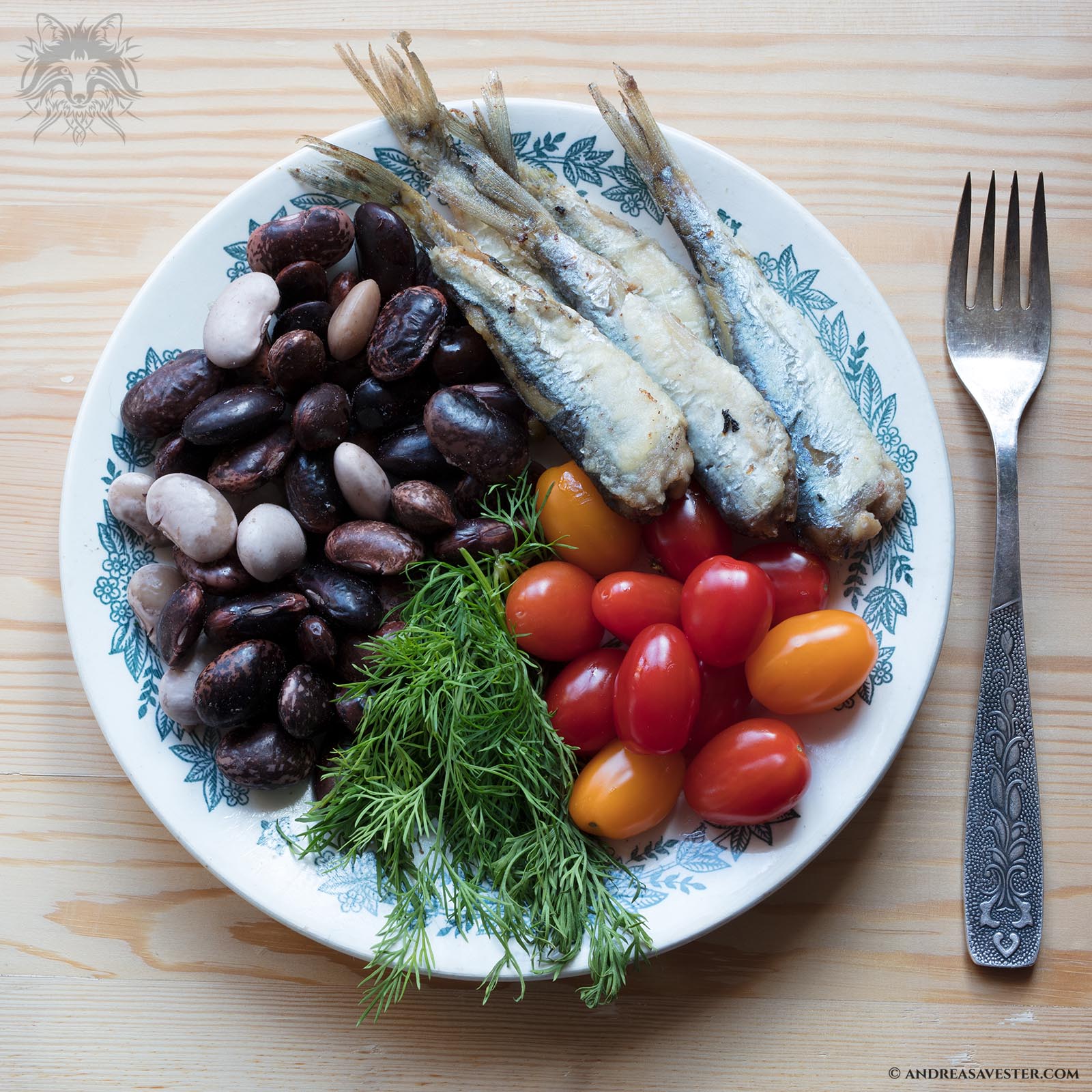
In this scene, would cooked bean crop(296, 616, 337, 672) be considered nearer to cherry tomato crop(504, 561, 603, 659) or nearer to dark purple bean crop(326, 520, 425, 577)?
dark purple bean crop(326, 520, 425, 577)

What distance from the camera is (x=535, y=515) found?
1.82 m

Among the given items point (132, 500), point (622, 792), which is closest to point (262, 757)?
point (132, 500)

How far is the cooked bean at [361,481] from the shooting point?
1752 millimetres

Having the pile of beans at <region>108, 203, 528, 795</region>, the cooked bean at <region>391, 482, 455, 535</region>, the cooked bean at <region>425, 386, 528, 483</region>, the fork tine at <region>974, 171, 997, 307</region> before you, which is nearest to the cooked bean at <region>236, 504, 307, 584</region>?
the pile of beans at <region>108, 203, 528, 795</region>

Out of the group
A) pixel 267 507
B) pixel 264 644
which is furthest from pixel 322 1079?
pixel 267 507

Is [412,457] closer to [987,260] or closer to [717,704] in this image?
[717,704]

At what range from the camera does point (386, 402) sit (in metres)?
1.84

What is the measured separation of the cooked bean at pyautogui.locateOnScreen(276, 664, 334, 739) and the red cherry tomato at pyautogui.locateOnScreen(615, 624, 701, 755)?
1.91 feet

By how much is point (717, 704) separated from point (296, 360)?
108 centimetres

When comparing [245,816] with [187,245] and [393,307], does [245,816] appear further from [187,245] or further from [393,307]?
[187,245]

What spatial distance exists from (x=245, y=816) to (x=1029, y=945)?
1.63 m
